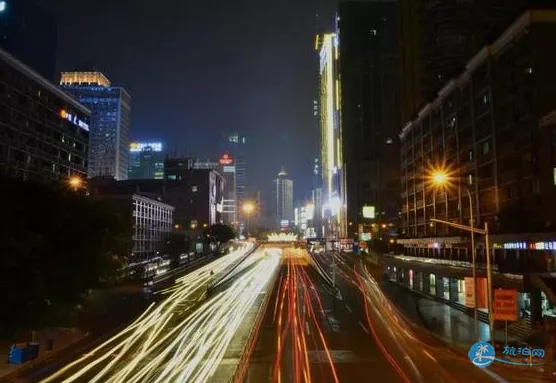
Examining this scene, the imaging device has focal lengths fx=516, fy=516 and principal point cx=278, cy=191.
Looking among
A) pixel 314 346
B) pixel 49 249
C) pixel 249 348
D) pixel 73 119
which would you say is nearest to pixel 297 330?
pixel 314 346

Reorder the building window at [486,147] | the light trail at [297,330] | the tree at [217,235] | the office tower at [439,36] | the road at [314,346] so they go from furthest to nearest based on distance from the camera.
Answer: the tree at [217,235] < the office tower at [439,36] < the building window at [486,147] < the light trail at [297,330] < the road at [314,346]

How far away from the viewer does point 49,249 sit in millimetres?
26109

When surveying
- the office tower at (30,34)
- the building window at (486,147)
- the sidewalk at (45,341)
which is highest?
the office tower at (30,34)

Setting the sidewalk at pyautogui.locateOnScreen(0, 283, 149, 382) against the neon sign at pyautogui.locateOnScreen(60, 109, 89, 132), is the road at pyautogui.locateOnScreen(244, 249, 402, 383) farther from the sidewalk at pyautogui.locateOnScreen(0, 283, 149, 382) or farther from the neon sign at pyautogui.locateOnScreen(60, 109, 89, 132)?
the neon sign at pyautogui.locateOnScreen(60, 109, 89, 132)

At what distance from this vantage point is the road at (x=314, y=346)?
23.4 metres

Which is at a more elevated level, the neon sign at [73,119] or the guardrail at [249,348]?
the neon sign at [73,119]

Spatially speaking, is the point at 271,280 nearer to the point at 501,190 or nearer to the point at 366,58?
the point at 501,190

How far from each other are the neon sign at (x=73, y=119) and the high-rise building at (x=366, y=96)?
297 ft

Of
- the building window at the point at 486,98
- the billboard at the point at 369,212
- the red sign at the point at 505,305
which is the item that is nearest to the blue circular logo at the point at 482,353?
the red sign at the point at 505,305

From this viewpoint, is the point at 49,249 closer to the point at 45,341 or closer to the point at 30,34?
the point at 45,341

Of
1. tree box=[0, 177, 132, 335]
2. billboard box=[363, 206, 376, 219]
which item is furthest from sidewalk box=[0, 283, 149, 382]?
billboard box=[363, 206, 376, 219]

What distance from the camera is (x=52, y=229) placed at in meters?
26.1

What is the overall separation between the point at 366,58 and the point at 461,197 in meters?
117

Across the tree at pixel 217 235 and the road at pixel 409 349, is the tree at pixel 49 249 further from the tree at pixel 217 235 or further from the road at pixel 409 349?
the tree at pixel 217 235
